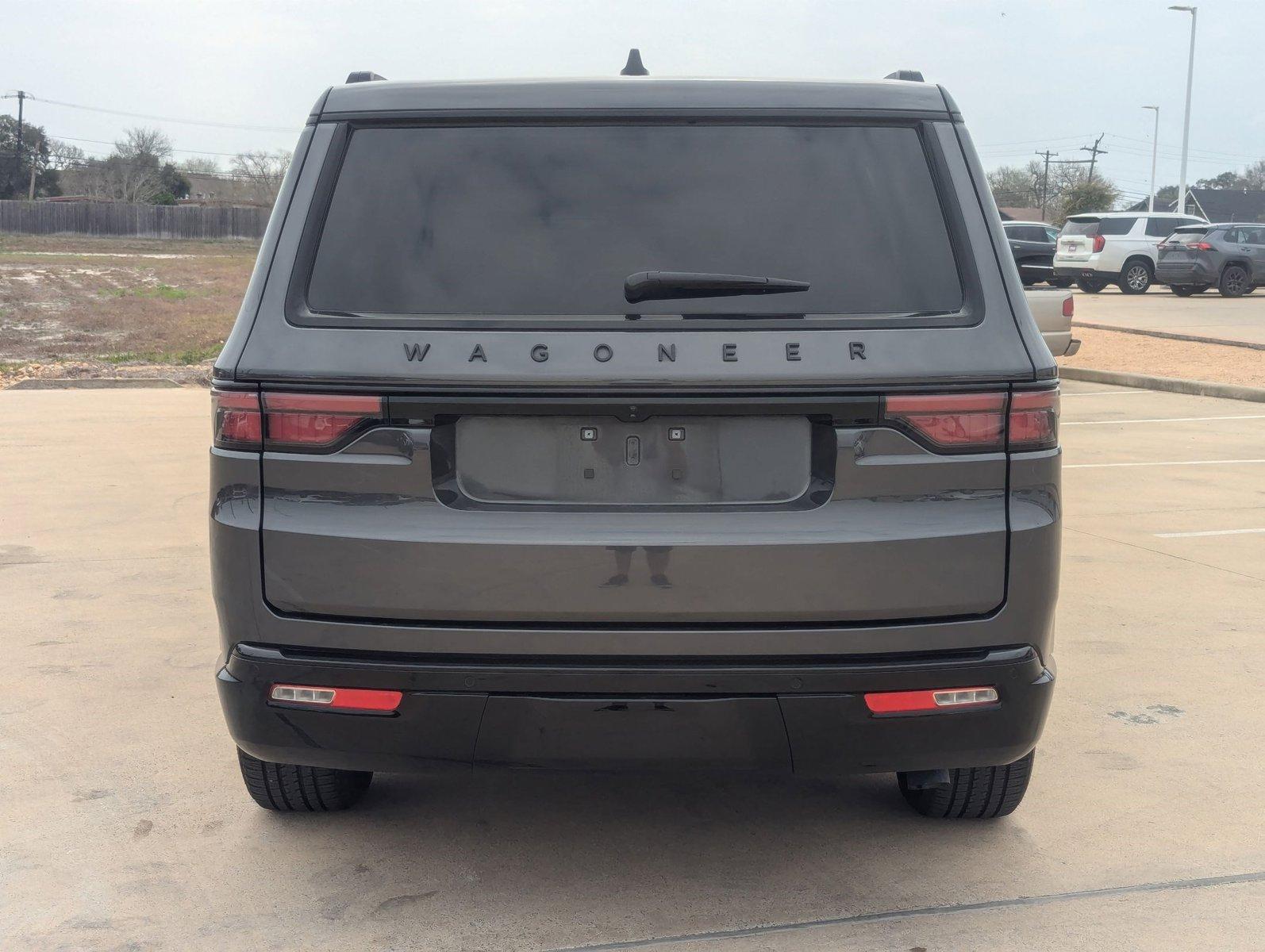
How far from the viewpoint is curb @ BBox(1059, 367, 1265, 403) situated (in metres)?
14.9

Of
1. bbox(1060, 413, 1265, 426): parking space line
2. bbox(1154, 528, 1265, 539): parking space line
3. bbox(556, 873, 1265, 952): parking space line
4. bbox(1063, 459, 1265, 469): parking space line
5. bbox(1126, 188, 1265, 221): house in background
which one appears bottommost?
bbox(556, 873, 1265, 952): parking space line

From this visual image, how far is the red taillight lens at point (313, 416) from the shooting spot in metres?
2.80

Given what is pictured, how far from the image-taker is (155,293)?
102 ft

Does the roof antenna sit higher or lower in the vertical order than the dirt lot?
higher

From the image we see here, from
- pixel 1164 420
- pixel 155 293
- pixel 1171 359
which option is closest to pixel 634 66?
pixel 1164 420

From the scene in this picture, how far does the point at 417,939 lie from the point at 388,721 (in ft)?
1.73

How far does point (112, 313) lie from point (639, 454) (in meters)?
25.5

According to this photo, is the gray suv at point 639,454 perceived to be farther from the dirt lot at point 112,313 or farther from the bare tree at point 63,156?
the bare tree at point 63,156

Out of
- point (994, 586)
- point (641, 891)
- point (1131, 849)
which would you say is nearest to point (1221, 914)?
point (1131, 849)

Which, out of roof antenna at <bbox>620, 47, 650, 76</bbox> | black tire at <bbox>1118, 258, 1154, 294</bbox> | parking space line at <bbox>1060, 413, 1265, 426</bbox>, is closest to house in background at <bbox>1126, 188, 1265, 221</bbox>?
black tire at <bbox>1118, 258, 1154, 294</bbox>

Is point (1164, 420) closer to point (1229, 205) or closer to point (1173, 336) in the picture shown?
point (1173, 336)

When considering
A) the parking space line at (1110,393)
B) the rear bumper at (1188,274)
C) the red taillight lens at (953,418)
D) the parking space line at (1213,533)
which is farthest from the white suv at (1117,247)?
the red taillight lens at (953,418)

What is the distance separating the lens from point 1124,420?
13.1 metres

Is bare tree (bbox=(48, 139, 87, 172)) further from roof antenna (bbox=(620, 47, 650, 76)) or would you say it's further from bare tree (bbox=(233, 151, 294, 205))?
roof antenna (bbox=(620, 47, 650, 76))
